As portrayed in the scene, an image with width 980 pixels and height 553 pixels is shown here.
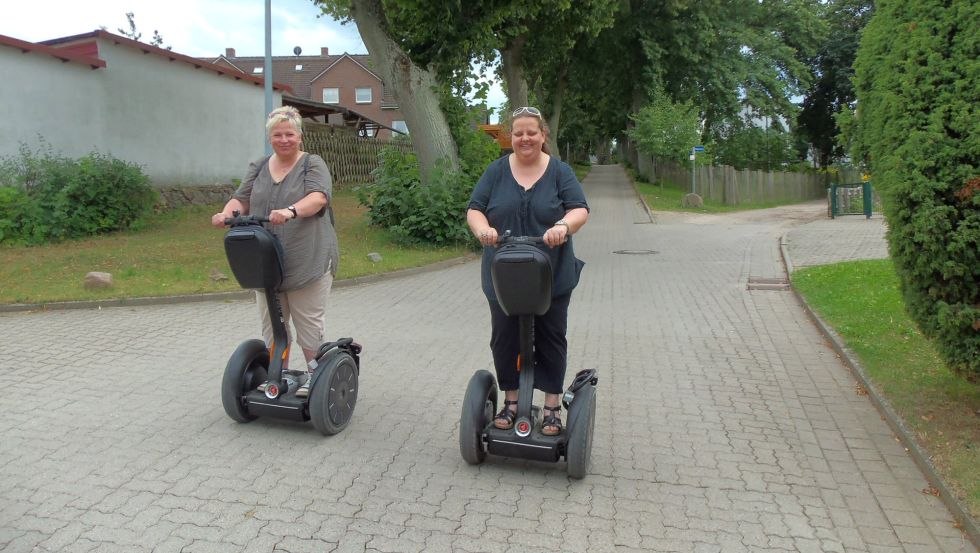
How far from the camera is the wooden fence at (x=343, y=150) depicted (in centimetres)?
2636

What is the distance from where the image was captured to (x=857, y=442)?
15.6ft

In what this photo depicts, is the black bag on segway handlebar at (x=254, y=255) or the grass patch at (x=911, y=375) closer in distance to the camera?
the grass patch at (x=911, y=375)

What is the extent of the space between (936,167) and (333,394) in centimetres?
358

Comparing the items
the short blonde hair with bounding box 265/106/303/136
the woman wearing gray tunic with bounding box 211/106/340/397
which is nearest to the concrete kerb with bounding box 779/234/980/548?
the woman wearing gray tunic with bounding box 211/106/340/397

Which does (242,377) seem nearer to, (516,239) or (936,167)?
(516,239)

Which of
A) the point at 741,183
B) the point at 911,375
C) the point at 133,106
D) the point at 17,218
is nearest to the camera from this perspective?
the point at 911,375

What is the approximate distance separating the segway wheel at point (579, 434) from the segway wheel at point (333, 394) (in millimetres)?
1481

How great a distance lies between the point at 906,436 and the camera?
461 centimetres

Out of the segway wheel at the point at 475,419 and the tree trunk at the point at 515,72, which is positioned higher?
the tree trunk at the point at 515,72

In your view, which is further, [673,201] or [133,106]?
[673,201]

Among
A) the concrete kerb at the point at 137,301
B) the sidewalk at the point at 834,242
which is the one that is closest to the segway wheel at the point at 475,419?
the concrete kerb at the point at 137,301

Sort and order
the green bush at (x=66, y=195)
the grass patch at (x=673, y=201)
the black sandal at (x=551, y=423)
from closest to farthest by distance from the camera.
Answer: the black sandal at (x=551, y=423), the green bush at (x=66, y=195), the grass patch at (x=673, y=201)

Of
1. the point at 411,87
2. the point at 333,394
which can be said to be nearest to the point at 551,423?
the point at 333,394

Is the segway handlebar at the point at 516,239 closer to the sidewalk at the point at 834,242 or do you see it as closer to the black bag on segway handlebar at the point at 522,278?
the black bag on segway handlebar at the point at 522,278
